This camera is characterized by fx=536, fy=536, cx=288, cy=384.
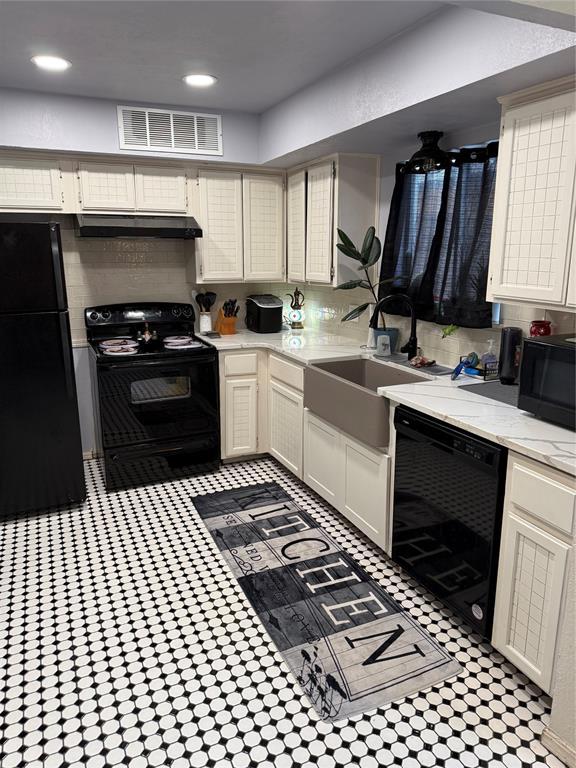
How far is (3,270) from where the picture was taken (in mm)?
2879

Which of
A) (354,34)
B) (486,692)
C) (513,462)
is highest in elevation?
(354,34)

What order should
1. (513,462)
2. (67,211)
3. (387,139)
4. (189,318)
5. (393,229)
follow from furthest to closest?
(189,318) < (67,211) < (393,229) < (387,139) < (513,462)

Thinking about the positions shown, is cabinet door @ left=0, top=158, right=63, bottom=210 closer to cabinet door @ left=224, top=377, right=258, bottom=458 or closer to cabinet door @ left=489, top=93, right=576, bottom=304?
cabinet door @ left=224, top=377, right=258, bottom=458

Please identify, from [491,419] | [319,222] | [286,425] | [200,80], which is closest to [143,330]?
[286,425]

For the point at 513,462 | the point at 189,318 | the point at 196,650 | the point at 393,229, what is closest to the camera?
the point at 513,462

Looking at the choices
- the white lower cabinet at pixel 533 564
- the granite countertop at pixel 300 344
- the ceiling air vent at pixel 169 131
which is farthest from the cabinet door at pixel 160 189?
the white lower cabinet at pixel 533 564

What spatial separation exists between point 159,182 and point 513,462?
302 cm

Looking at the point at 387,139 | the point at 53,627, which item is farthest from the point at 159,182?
the point at 53,627

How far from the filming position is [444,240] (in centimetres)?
293

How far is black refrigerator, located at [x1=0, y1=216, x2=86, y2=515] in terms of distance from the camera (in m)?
2.92

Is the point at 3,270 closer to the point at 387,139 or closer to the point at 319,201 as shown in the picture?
the point at 319,201

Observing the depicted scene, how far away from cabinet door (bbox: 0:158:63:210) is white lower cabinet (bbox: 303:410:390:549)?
2.17m

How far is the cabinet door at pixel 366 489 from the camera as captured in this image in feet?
8.59

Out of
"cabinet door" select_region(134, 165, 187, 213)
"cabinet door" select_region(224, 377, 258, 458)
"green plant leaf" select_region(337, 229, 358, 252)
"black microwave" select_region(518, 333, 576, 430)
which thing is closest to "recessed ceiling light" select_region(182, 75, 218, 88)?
"cabinet door" select_region(134, 165, 187, 213)
